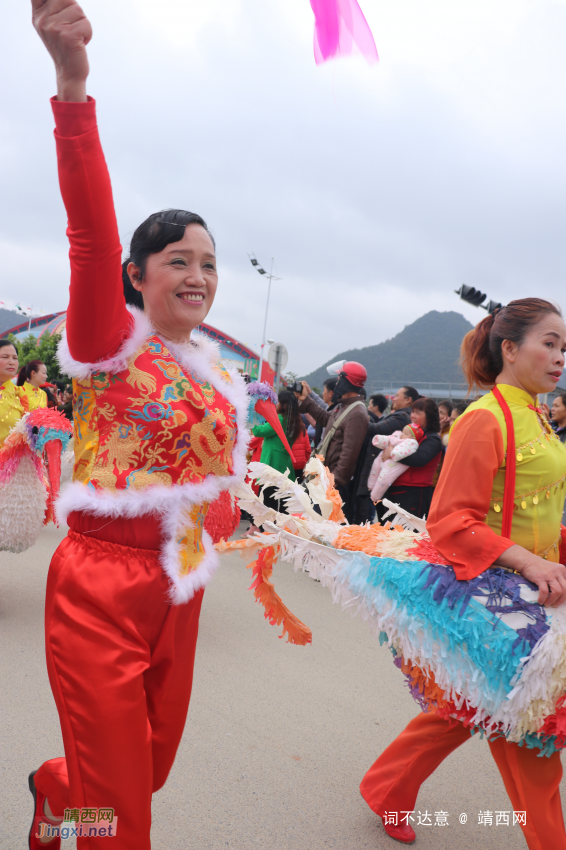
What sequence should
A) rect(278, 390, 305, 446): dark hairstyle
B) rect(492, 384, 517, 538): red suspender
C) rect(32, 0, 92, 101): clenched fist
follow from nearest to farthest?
rect(32, 0, 92, 101): clenched fist < rect(492, 384, 517, 538): red suspender < rect(278, 390, 305, 446): dark hairstyle

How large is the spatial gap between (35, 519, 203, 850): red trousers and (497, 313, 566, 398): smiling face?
122 centimetres

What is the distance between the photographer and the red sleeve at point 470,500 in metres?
1.70

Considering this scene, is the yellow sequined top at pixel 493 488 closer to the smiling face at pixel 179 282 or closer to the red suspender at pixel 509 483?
the red suspender at pixel 509 483

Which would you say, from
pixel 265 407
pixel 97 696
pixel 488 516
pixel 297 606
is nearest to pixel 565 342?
pixel 488 516

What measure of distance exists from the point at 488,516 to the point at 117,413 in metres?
1.10

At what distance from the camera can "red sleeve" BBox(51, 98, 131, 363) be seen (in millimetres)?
1234

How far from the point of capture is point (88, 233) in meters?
1.29

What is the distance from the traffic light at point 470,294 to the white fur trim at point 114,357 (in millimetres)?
A: 7046

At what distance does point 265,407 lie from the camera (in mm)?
2197

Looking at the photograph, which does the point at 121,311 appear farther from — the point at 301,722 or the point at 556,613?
the point at 301,722

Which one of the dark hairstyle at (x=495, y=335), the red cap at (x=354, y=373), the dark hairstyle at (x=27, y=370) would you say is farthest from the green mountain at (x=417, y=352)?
the dark hairstyle at (x=495, y=335)

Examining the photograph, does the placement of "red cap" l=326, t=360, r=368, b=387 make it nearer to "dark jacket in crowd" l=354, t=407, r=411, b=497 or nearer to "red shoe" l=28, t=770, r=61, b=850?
"dark jacket in crowd" l=354, t=407, r=411, b=497

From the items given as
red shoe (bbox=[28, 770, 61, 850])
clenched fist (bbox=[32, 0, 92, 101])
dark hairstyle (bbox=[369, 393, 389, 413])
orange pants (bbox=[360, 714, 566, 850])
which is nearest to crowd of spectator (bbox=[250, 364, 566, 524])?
dark hairstyle (bbox=[369, 393, 389, 413])

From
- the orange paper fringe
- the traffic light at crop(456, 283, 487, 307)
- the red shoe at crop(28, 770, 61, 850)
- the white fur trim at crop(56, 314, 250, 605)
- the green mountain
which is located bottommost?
the red shoe at crop(28, 770, 61, 850)
